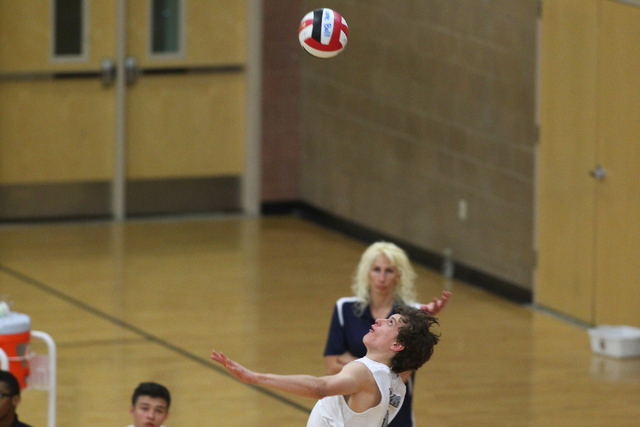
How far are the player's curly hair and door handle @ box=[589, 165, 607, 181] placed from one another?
17.2 ft

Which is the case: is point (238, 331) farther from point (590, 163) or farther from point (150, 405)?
point (150, 405)

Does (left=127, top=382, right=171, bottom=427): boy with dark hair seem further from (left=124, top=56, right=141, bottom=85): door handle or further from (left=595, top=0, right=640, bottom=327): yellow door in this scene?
(left=124, top=56, right=141, bottom=85): door handle

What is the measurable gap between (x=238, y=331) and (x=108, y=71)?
15.9 feet

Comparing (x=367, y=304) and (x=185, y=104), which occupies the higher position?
(x=367, y=304)

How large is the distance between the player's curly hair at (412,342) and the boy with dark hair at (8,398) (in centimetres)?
200

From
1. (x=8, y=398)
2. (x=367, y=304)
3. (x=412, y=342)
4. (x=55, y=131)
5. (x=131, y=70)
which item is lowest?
(x=55, y=131)

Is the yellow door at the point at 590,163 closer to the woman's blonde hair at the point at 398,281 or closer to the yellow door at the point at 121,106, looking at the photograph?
the woman's blonde hair at the point at 398,281

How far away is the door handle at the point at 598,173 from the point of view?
8.79m

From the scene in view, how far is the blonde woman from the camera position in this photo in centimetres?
553

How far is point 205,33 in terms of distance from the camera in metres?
13.0

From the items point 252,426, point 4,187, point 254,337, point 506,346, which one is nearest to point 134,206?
point 4,187

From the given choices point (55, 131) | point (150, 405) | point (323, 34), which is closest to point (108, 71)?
point (55, 131)

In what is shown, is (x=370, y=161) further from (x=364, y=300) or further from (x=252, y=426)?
(x=364, y=300)

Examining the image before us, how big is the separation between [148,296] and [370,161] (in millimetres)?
3152
